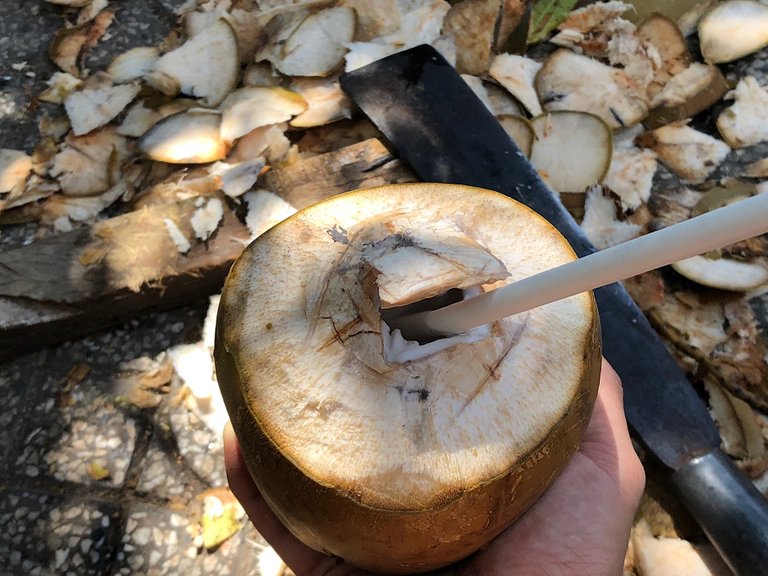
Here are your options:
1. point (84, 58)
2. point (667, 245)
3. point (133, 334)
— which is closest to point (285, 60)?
point (84, 58)

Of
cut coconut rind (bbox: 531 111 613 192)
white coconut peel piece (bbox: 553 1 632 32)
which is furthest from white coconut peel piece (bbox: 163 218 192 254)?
white coconut peel piece (bbox: 553 1 632 32)

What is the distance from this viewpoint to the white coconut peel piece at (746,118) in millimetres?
1769

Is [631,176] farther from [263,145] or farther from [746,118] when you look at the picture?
[263,145]

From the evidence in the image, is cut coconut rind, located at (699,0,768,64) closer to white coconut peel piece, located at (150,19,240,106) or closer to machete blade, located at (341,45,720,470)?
machete blade, located at (341,45,720,470)

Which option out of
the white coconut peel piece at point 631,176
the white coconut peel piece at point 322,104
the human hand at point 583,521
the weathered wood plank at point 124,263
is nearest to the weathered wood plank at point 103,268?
the weathered wood plank at point 124,263

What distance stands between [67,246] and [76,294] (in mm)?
116

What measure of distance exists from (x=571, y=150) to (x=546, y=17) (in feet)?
1.75

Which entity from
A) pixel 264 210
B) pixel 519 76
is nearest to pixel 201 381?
pixel 264 210

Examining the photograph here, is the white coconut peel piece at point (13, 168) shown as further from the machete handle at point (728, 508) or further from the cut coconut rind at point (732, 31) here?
the cut coconut rind at point (732, 31)

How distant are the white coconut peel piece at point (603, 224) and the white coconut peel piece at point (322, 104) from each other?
629 millimetres

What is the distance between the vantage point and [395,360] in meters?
0.82

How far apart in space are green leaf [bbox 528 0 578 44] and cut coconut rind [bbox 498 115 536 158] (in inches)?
15.6

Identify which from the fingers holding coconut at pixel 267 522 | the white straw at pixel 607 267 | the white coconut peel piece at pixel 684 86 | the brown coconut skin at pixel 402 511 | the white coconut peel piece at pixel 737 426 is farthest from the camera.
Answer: the white coconut peel piece at pixel 684 86

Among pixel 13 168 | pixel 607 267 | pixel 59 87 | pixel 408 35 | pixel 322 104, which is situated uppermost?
pixel 607 267
